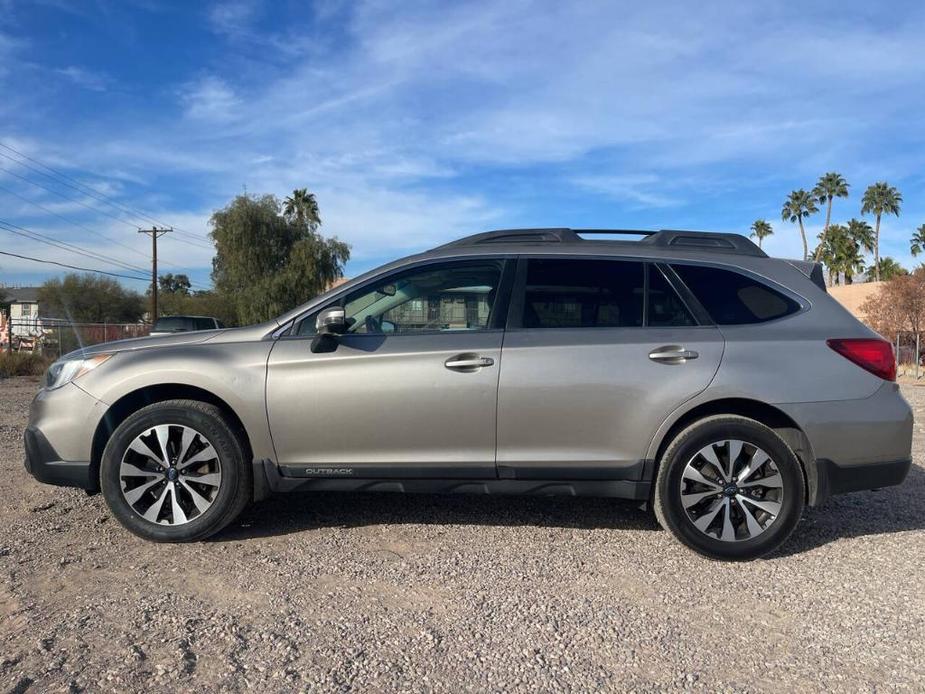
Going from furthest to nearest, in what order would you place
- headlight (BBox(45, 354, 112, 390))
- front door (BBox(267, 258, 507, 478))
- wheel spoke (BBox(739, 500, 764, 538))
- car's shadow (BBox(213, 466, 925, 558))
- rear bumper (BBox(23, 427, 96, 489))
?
1. car's shadow (BBox(213, 466, 925, 558))
2. headlight (BBox(45, 354, 112, 390))
3. rear bumper (BBox(23, 427, 96, 489))
4. front door (BBox(267, 258, 507, 478))
5. wheel spoke (BBox(739, 500, 764, 538))

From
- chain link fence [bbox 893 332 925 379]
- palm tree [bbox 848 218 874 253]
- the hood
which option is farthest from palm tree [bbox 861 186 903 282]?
the hood

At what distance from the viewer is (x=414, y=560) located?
399cm

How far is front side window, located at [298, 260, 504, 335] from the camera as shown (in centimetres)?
435

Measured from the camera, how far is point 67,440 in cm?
424

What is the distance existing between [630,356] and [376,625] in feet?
6.67

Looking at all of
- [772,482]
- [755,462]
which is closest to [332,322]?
[755,462]

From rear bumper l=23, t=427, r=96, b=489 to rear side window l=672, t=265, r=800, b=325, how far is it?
12.4ft

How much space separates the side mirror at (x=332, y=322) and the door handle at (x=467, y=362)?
657mm

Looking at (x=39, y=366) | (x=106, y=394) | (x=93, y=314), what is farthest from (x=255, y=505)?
(x=93, y=314)

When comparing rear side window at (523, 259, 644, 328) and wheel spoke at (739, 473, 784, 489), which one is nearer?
wheel spoke at (739, 473, 784, 489)

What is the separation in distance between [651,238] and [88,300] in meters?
53.3

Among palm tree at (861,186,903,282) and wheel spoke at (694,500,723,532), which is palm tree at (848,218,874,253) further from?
wheel spoke at (694,500,723,532)

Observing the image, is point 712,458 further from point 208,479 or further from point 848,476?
point 208,479

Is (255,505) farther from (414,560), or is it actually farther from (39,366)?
(39,366)
